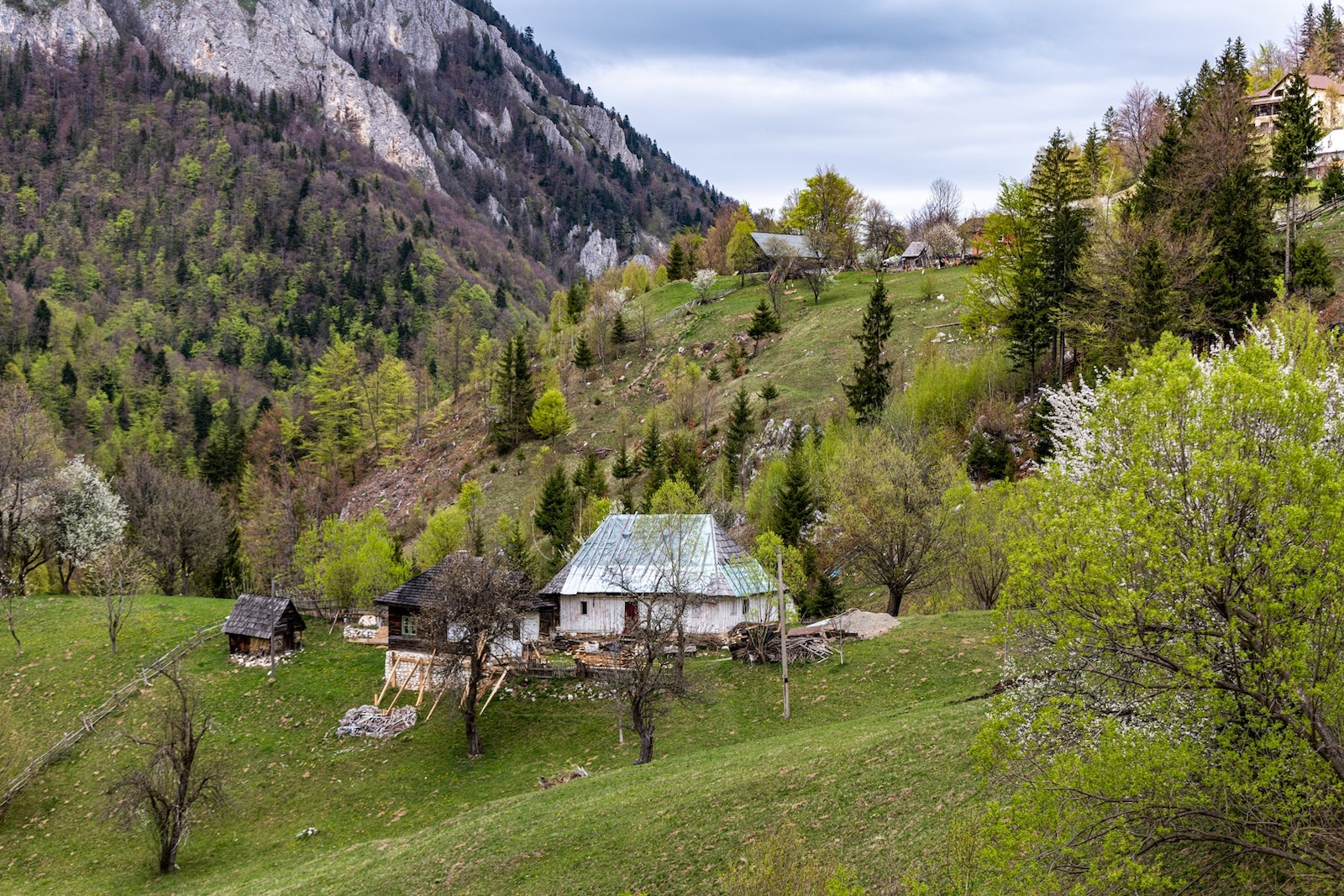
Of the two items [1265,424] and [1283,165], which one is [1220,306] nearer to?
[1283,165]

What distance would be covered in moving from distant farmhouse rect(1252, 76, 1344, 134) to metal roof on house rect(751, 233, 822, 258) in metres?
43.7

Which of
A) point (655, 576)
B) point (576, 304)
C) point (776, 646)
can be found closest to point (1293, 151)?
point (776, 646)

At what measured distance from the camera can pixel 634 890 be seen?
56.6 feet

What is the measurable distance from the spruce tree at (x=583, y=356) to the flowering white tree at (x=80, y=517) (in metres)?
45.7

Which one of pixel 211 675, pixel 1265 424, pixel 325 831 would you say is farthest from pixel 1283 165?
pixel 211 675

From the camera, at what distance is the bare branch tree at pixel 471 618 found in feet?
104

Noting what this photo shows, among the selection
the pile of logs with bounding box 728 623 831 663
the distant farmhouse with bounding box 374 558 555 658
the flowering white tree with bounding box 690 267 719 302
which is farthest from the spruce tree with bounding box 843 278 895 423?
the flowering white tree with bounding box 690 267 719 302

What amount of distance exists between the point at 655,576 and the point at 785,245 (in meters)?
65.5

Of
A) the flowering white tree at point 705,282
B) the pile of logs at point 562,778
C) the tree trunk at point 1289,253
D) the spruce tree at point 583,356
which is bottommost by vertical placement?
the pile of logs at point 562,778

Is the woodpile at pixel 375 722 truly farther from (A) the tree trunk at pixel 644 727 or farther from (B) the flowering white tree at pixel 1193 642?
(B) the flowering white tree at pixel 1193 642

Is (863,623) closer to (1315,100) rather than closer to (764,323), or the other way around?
(764,323)

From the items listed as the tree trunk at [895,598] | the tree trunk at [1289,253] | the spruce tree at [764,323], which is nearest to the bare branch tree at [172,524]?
the tree trunk at [895,598]

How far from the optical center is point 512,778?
29.7 meters

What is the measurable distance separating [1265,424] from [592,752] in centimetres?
2540
